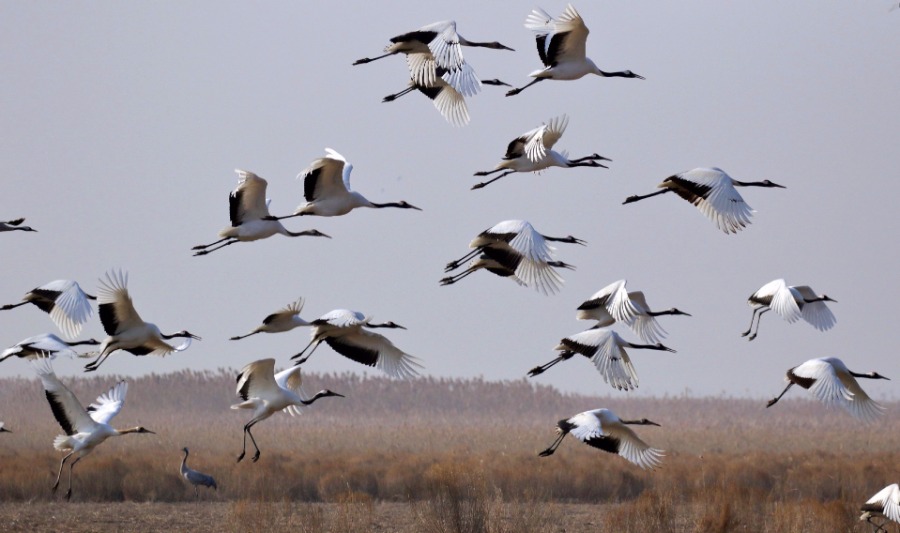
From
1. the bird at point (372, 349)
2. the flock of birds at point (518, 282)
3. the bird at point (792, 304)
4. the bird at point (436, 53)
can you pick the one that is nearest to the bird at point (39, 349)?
the flock of birds at point (518, 282)

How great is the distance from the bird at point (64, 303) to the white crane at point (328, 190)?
2.03 m

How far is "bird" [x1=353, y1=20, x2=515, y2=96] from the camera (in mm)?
11609

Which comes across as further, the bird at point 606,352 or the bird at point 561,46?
the bird at point 561,46

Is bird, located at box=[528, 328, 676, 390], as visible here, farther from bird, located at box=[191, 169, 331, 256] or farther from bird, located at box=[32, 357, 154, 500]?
bird, located at box=[32, 357, 154, 500]

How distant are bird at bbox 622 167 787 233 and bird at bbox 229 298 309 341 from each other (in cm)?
379

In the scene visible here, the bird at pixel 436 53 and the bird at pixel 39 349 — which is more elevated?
the bird at pixel 436 53

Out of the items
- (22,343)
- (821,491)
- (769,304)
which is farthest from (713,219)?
(821,491)

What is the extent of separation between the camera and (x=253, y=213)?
41.1 ft

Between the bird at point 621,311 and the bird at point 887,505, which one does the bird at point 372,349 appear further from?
the bird at point 887,505

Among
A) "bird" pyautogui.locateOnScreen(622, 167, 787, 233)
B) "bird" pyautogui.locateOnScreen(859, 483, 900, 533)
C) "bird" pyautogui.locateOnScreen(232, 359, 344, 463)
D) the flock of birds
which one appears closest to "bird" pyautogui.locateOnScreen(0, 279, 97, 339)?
the flock of birds

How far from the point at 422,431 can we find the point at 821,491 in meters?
17.1

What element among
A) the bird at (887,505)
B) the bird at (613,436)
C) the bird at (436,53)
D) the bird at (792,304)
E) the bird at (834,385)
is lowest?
the bird at (887,505)

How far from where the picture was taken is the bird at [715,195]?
36.2ft

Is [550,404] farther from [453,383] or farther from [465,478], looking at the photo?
[465,478]
